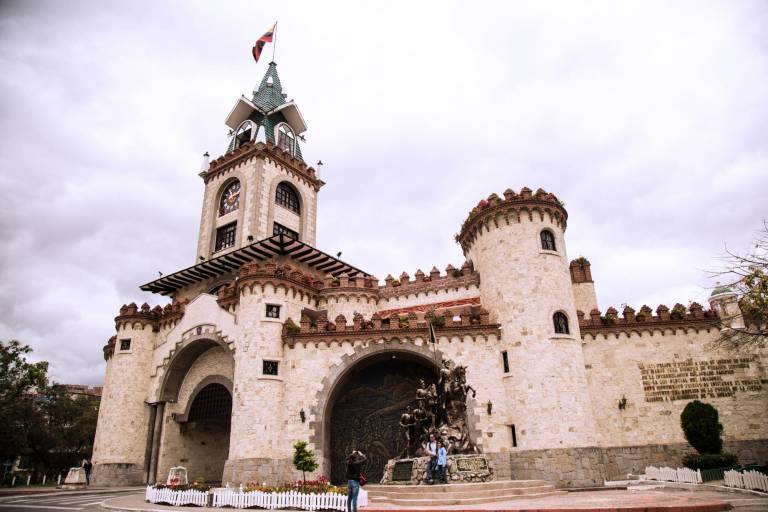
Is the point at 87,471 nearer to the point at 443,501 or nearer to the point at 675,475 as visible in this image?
the point at 443,501

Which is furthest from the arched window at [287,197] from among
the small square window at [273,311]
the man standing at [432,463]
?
the man standing at [432,463]

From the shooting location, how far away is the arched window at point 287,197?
128 feet

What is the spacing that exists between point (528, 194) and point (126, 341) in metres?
26.1

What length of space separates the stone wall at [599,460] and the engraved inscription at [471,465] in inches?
208

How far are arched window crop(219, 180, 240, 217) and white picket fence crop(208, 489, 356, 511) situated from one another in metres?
24.1

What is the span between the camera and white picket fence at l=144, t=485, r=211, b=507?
18.0 meters

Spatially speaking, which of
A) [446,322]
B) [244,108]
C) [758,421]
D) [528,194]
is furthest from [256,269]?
[758,421]

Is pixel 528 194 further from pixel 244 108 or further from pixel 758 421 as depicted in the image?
pixel 244 108

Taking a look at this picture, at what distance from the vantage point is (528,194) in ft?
85.5

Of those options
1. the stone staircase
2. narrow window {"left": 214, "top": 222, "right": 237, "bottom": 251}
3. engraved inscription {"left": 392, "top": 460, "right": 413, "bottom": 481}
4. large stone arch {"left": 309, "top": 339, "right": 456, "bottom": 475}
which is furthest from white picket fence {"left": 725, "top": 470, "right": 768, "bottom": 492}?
narrow window {"left": 214, "top": 222, "right": 237, "bottom": 251}

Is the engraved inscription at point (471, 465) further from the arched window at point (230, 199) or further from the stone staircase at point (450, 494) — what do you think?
the arched window at point (230, 199)

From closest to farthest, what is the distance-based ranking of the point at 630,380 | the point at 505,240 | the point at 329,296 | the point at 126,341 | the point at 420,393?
the point at 420,393
the point at 630,380
the point at 505,240
the point at 329,296
the point at 126,341

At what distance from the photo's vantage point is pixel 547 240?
25844 mm

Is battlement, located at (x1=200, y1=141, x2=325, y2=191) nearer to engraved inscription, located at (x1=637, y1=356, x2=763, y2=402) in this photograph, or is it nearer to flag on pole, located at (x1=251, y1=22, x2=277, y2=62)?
flag on pole, located at (x1=251, y1=22, x2=277, y2=62)
